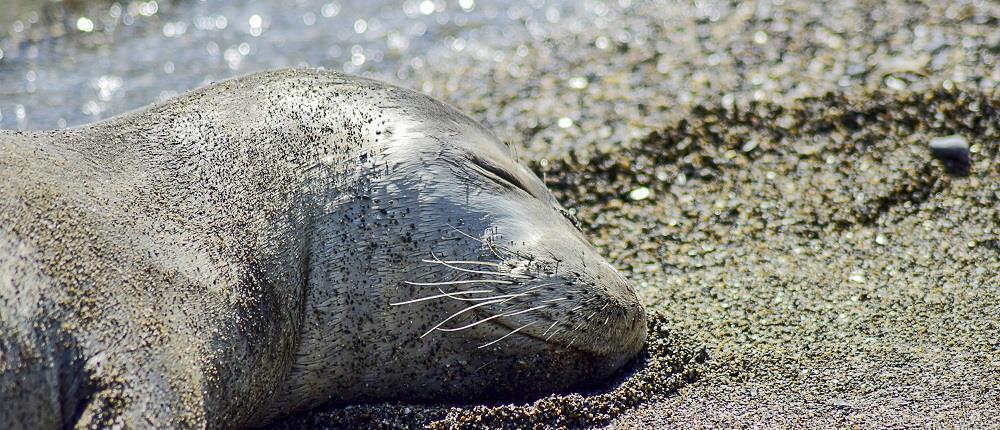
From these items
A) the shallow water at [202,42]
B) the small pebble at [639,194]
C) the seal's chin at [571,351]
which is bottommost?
the seal's chin at [571,351]

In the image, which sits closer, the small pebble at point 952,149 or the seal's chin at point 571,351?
the seal's chin at point 571,351

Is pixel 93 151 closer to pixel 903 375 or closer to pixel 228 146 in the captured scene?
pixel 228 146

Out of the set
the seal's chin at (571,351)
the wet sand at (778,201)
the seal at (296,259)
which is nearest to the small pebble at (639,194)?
the wet sand at (778,201)

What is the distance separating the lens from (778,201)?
14.6 ft

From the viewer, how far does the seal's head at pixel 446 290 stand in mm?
2979

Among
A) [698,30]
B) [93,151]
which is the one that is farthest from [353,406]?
[698,30]

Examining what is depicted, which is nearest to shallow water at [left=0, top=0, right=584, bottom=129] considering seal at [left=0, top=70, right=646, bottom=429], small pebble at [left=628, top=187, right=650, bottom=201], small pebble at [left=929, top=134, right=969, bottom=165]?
small pebble at [left=628, top=187, right=650, bottom=201]

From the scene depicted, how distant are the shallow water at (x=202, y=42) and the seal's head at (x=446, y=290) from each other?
3038mm

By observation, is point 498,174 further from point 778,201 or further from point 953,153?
point 953,153

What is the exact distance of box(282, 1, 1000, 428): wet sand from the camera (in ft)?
10.2

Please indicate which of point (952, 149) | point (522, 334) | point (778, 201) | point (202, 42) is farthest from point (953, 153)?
point (202, 42)

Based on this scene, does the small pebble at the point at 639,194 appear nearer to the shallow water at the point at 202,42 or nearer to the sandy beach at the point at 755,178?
the sandy beach at the point at 755,178

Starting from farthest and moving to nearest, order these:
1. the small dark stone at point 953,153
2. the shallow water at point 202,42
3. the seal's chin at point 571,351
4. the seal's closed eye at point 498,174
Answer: the shallow water at point 202,42 → the small dark stone at point 953,153 → the seal's closed eye at point 498,174 → the seal's chin at point 571,351

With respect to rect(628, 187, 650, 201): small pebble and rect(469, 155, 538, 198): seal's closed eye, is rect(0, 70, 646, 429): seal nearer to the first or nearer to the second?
rect(469, 155, 538, 198): seal's closed eye
